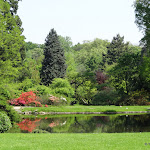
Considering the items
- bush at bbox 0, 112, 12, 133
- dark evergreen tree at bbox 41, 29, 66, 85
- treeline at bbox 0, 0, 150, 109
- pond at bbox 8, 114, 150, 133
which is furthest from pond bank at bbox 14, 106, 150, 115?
dark evergreen tree at bbox 41, 29, 66, 85

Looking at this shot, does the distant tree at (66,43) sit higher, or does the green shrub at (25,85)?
the distant tree at (66,43)

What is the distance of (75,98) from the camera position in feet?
124

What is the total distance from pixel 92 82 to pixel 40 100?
39.2 ft

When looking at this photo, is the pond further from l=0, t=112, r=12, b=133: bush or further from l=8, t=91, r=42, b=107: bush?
l=8, t=91, r=42, b=107: bush

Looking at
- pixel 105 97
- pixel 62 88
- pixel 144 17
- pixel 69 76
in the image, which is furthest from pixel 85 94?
pixel 144 17

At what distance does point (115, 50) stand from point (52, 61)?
1982cm

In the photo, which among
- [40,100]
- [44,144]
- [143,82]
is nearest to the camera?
[44,144]

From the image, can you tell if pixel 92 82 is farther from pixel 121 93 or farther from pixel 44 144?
pixel 44 144

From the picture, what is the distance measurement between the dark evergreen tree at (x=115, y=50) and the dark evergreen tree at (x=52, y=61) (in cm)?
1545

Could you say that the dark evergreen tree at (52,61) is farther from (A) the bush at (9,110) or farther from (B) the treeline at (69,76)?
(A) the bush at (9,110)

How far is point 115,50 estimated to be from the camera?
2339 inches

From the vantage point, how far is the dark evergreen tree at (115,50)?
58.8m

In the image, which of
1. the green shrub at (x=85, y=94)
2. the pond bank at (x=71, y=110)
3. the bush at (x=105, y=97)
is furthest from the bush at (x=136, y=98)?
the pond bank at (x=71, y=110)

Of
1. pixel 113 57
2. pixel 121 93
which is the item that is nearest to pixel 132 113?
pixel 121 93
